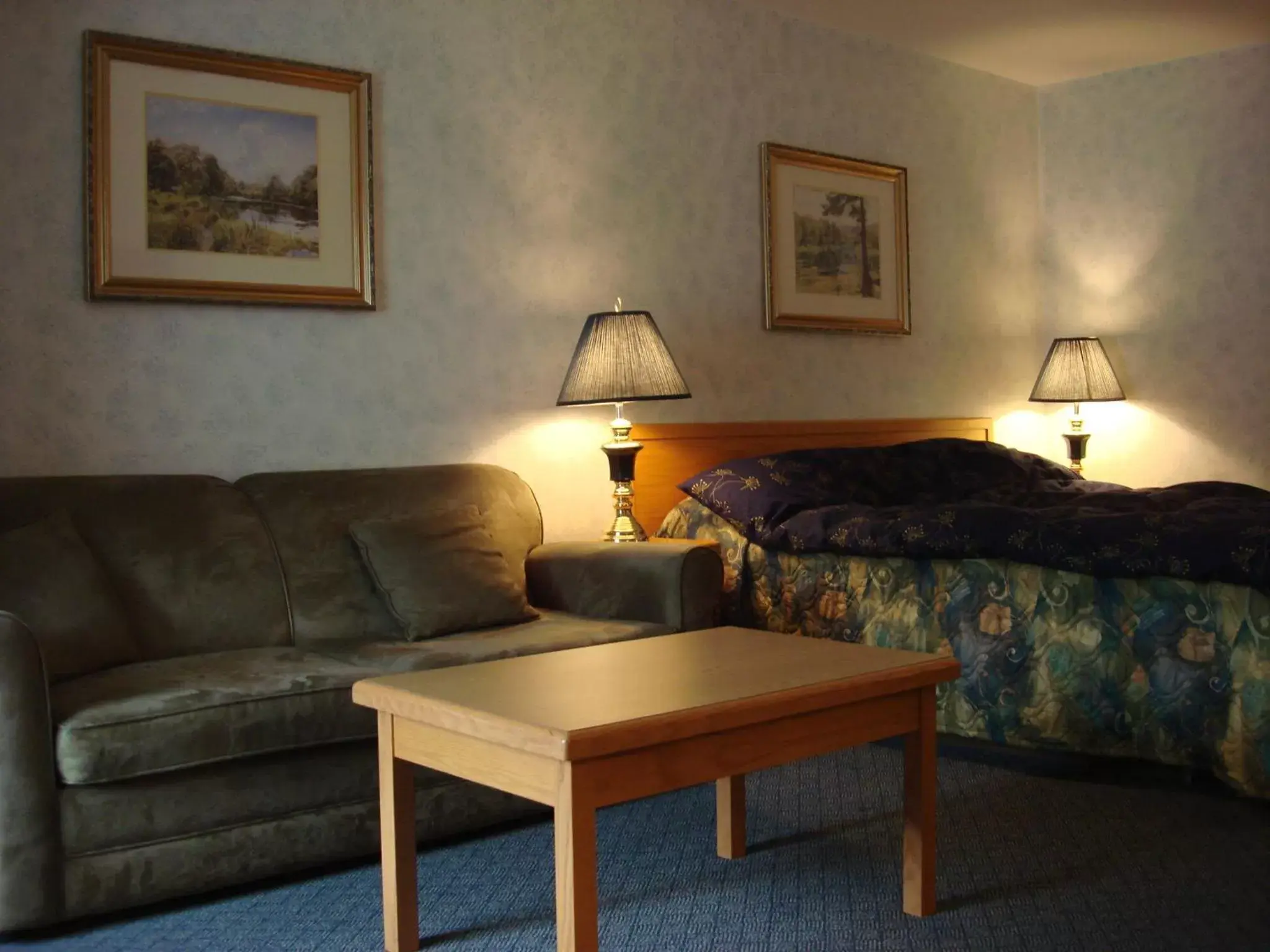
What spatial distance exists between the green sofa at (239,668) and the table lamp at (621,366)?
0.34 m

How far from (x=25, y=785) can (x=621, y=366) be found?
6.47ft

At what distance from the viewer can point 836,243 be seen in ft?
16.3

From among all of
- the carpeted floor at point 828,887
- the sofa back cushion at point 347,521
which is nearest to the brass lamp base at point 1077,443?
the carpeted floor at point 828,887

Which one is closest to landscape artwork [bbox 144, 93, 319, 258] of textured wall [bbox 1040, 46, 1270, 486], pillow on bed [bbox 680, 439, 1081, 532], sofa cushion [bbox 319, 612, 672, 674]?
sofa cushion [bbox 319, 612, 672, 674]

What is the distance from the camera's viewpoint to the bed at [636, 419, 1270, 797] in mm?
2926

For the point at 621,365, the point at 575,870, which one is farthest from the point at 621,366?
the point at 575,870

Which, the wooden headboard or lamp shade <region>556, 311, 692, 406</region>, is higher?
lamp shade <region>556, 311, 692, 406</region>

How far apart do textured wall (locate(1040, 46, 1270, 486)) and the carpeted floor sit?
2728 millimetres

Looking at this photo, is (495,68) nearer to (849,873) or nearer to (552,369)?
(552,369)

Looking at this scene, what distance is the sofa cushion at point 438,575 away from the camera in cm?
311

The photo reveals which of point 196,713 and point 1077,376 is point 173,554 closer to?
point 196,713

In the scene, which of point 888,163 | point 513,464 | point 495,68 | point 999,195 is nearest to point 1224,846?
point 513,464

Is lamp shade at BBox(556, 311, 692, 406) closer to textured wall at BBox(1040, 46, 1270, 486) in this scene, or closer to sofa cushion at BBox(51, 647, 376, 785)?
sofa cushion at BBox(51, 647, 376, 785)

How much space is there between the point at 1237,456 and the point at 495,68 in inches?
134
